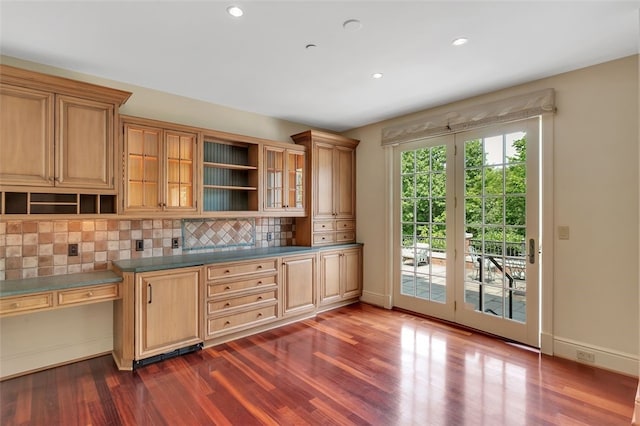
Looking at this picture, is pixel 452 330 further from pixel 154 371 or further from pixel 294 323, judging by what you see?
pixel 154 371

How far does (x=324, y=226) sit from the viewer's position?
4.45 meters

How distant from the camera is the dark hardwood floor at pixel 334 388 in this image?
210 centimetres

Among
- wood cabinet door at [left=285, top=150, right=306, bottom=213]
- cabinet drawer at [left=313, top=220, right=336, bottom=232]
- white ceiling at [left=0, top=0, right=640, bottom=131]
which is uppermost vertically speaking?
white ceiling at [left=0, top=0, right=640, bottom=131]

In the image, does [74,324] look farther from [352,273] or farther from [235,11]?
[352,273]

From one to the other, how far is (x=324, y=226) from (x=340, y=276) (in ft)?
2.41

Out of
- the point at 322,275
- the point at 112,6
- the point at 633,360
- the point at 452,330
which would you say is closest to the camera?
the point at 112,6

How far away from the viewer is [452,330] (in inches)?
140

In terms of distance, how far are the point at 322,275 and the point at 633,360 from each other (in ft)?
9.89

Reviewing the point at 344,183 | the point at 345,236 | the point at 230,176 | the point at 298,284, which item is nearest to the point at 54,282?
the point at 230,176

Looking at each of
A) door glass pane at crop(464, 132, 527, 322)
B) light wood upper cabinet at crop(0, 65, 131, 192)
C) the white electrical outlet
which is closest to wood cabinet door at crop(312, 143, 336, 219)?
door glass pane at crop(464, 132, 527, 322)

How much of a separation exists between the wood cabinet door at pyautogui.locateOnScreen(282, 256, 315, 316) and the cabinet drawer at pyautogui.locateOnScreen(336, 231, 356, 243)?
678mm

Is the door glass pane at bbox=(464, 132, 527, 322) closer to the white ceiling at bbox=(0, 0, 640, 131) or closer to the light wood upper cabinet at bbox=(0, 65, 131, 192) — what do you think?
the white ceiling at bbox=(0, 0, 640, 131)

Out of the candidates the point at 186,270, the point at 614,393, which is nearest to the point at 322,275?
the point at 186,270

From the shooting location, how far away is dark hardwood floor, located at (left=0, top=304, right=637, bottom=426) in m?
2.10
